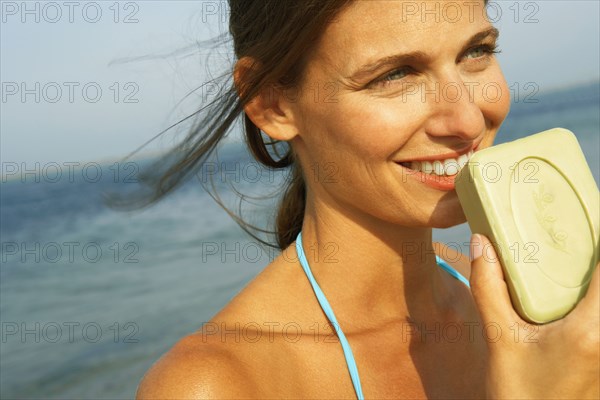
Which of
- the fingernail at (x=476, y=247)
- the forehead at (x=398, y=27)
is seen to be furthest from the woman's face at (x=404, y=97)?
the fingernail at (x=476, y=247)

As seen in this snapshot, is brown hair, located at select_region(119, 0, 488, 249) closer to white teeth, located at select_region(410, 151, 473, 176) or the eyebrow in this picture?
the eyebrow

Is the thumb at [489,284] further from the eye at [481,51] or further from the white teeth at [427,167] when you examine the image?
the eye at [481,51]

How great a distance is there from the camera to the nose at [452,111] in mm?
2605

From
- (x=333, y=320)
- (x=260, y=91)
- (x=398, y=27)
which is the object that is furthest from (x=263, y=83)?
(x=333, y=320)

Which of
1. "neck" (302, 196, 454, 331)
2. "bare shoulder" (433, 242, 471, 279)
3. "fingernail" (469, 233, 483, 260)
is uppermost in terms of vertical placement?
"fingernail" (469, 233, 483, 260)

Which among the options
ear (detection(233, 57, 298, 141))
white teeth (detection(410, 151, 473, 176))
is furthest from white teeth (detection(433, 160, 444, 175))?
ear (detection(233, 57, 298, 141))

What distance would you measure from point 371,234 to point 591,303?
103 cm

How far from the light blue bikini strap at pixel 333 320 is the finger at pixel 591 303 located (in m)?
0.89

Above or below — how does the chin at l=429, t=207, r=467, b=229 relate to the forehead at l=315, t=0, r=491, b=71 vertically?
below

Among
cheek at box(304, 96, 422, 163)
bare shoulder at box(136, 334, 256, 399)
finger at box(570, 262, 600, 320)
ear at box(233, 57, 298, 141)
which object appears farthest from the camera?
ear at box(233, 57, 298, 141)

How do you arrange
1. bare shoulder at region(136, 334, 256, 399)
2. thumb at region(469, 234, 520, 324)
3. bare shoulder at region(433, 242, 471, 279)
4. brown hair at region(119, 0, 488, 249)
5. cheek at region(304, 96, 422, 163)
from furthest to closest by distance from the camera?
bare shoulder at region(433, 242, 471, 279)
brown hair at region(119, 0, 488, 249)
cheek at region(304, 96, 422, 163)
bare shoulder at region(136, 334, 256, 399)
thumb at region(469, 234, 520, 324)

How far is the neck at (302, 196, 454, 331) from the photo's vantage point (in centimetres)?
307

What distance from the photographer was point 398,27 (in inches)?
103

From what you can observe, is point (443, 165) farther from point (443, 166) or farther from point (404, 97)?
point (404, 97)
